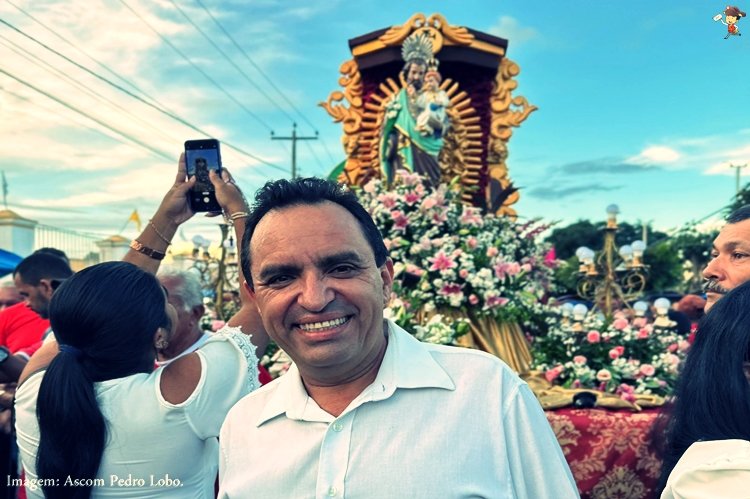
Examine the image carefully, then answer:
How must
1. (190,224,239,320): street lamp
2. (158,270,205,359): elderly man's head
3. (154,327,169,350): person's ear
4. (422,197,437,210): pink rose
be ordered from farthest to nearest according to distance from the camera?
(190,224,239,320): street lamp
(422,197,437,210): pink rose
(158,270,205,359): elderly man's head
(154,327,169,350): person's ear

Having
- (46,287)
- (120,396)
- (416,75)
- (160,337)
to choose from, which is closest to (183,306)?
(160,337)

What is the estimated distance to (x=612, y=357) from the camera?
4113 mm

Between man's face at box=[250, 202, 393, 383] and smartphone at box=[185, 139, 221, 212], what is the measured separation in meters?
1.03

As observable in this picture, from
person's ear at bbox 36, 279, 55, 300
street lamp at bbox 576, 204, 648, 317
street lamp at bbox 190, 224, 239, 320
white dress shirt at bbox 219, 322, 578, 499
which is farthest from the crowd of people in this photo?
street lamp at bbox 576, 204, 648, 317

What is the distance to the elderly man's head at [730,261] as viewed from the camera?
2436mm

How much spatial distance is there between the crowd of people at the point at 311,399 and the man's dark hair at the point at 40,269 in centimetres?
258

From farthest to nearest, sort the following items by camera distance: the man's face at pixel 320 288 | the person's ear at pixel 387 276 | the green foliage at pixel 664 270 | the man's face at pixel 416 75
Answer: the green foliage at pixel 664 270 < the man's face at pixel 416 75 < the person's ear at pixel 387 276 < the man's face at pixel 320 288

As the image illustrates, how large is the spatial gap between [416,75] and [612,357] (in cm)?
527

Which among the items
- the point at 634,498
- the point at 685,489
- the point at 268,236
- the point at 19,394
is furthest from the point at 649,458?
the point at 19,394

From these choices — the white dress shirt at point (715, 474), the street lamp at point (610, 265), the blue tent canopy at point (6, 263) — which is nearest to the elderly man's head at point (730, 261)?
the white dress shirt at point (715, 474)

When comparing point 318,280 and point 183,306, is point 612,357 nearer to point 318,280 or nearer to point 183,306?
point 183,306

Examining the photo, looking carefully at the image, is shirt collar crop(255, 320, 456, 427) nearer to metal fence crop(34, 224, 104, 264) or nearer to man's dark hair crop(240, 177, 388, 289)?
man's dark hair crop(240, 177, 388, 289)

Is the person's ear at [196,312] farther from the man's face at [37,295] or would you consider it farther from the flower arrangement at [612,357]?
the flower arrangement at [612,357]

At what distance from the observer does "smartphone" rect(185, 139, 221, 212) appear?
8.11ft
